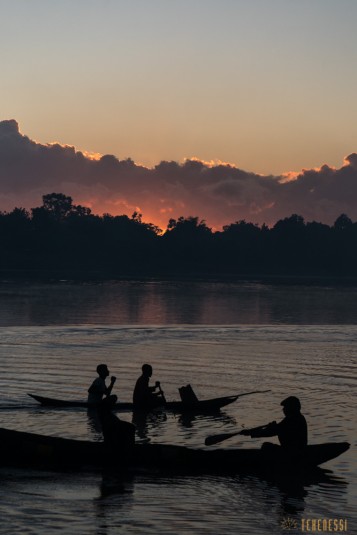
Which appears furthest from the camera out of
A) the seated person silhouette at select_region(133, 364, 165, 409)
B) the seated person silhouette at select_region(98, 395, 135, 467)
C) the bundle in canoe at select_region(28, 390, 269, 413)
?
the bundle in canoe at select_region(28, 390, 269, 413)

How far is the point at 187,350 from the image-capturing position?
47.7 m

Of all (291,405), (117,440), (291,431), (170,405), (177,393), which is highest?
(291,405)

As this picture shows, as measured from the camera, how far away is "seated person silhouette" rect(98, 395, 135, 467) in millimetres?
20453

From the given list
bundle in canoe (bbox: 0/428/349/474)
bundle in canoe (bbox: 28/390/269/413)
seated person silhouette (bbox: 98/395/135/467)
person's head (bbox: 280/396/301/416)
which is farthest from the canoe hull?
person's head (bbox: 280/396/301/416)

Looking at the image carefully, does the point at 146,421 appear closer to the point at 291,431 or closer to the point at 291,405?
the point at 291,431

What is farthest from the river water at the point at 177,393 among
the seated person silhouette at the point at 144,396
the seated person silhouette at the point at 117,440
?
the seated person silhouette at the point at 117,440

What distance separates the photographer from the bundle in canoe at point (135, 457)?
20531mm

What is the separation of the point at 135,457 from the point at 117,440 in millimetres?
600

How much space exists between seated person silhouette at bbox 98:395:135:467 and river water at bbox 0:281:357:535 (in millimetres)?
784

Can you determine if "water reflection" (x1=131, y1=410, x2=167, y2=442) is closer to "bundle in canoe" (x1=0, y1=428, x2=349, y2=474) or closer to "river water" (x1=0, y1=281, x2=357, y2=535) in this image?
"river water" (x1=0, y1=281, x2=357, y2=535)

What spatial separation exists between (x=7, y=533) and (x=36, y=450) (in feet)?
14.4

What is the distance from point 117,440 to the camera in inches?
808

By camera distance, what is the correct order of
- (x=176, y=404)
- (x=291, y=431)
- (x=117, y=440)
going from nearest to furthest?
(x=117, y=440) → (x=291, y=431) → (x=176, y=404)

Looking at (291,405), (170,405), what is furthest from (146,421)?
(291,405)
